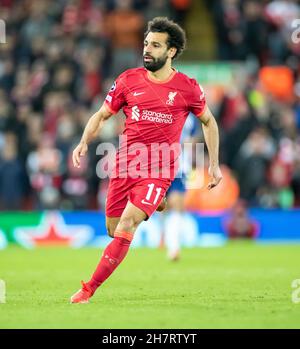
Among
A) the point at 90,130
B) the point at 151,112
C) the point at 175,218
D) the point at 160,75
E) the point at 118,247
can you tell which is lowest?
the point at 118,247

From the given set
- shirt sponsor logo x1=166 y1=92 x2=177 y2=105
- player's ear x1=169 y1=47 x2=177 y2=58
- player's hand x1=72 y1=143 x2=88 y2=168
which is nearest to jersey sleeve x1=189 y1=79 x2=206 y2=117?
shirt sponsor logo x1=166 y1=92 x2=177 y2=105

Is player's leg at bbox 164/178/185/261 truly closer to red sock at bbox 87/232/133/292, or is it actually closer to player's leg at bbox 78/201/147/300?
player's leg at bbox 78/201/147/300

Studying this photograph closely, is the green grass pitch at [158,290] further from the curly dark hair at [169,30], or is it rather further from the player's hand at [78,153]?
the curly dark hair at [169,30]

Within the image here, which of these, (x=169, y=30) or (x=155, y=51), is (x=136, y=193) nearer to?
(x=155, y=51)

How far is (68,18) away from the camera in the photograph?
23328 millimetres

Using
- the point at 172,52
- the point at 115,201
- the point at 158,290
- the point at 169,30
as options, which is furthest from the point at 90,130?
the point at 158,290

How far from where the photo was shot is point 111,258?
32.2ft

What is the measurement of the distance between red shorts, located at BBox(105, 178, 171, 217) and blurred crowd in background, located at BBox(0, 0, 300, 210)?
9.54 metres

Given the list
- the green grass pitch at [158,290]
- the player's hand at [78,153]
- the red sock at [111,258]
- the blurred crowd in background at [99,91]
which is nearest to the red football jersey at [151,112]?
the player's hand at [78,153]

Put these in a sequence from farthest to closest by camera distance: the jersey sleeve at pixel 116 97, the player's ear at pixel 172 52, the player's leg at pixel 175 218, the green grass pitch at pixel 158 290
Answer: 1. the player's leg at pixel 175 218
2. the player's ear at pixel 172 52
3. the jersey sleeve at pixel 116 97
4. the green grass pitch at pixel 158 290

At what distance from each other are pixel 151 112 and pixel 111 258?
1609 mm

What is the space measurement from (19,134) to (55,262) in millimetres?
5680

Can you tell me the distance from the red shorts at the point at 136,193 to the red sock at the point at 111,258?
0.37 m

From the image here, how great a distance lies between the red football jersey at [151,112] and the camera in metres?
10.4
